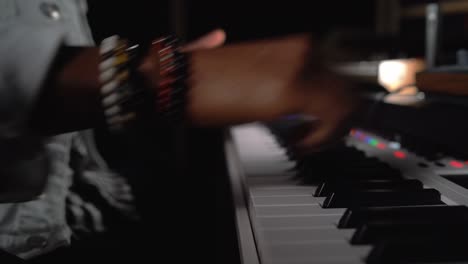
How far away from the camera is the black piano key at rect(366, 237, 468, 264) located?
0.46 metres

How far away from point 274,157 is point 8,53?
2.09 feet

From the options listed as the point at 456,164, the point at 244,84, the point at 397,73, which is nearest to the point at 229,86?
the point at 244,84

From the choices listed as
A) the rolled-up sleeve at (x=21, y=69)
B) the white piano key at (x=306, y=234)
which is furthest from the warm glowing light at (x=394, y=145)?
the rolled-up sleeve at (x=21, y=69)

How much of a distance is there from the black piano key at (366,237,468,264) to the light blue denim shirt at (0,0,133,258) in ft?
1.40

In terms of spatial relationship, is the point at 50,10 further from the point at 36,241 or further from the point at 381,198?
the point at 381,198

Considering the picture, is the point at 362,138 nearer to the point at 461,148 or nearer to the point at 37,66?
the point at 461,148

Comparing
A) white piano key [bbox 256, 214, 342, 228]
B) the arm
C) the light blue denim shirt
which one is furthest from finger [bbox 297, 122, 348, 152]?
the light blue denim shirt

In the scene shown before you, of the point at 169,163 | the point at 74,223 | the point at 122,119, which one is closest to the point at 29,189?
the point at 122,119

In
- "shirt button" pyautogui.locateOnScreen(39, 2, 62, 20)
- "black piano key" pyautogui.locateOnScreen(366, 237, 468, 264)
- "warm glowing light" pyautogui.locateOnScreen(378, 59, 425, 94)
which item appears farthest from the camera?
"warm glowing light" pyautogui.locateOnScreen(378, 59, 425, 94)

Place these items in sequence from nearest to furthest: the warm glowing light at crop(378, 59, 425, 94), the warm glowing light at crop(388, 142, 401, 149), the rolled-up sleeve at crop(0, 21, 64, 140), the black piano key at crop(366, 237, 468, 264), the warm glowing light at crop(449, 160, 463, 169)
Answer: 1. the black piano key at crop(366, 237, 468, 264)
2. the rolled-up sleeve at crop(0, 21, 64, 140)
3. the warm glowing light at crop(449, 160, 463, 169)
4. the warm glowing light at crop(388, 142, 401, 149)
5. the warm glowing light at crop(378, 59, 425, 94)

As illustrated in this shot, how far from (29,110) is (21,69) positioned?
0.17ft

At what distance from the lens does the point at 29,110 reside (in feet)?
1.89

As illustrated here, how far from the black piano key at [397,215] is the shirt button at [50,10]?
→ 0.77 m

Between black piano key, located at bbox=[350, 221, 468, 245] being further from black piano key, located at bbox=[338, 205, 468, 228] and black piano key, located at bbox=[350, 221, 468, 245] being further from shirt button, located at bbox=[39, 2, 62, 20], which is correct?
shirt button, located at bbox=[39, 2, 62, 20]
